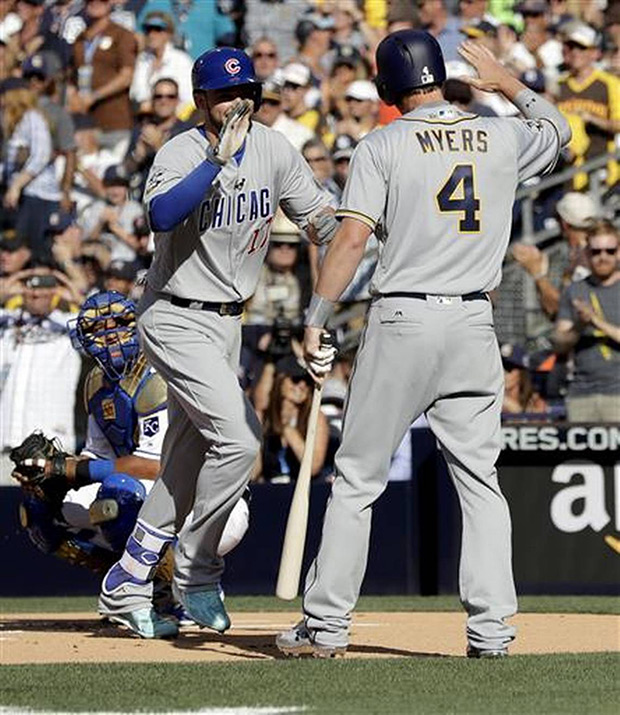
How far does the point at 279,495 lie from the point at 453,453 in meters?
4.60

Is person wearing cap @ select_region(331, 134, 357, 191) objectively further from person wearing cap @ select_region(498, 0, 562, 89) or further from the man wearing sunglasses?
the man wearing sunglasses

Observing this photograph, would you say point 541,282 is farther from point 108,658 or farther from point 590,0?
point 108,658

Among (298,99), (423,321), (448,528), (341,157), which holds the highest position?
(298,99)

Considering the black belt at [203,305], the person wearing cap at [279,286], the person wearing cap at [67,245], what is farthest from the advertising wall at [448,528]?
the black belt at [203,305]

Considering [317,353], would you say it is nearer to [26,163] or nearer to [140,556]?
[140,556]

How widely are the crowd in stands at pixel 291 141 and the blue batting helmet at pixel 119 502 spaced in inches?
125

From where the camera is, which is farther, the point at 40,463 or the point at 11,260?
the point at 11,260

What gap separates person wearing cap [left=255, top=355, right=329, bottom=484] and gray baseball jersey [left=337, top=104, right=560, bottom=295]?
4744 millimetres

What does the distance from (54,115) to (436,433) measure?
337 inches

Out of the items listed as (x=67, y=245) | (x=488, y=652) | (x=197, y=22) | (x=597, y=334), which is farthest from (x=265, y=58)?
(x=488, y=652)

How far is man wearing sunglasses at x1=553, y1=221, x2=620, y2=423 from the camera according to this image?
10.8 metres

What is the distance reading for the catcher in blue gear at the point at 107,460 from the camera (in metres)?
7.64

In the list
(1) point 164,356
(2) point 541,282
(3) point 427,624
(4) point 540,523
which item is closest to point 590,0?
(2) point 541,282

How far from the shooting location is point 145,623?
731 centimetres
